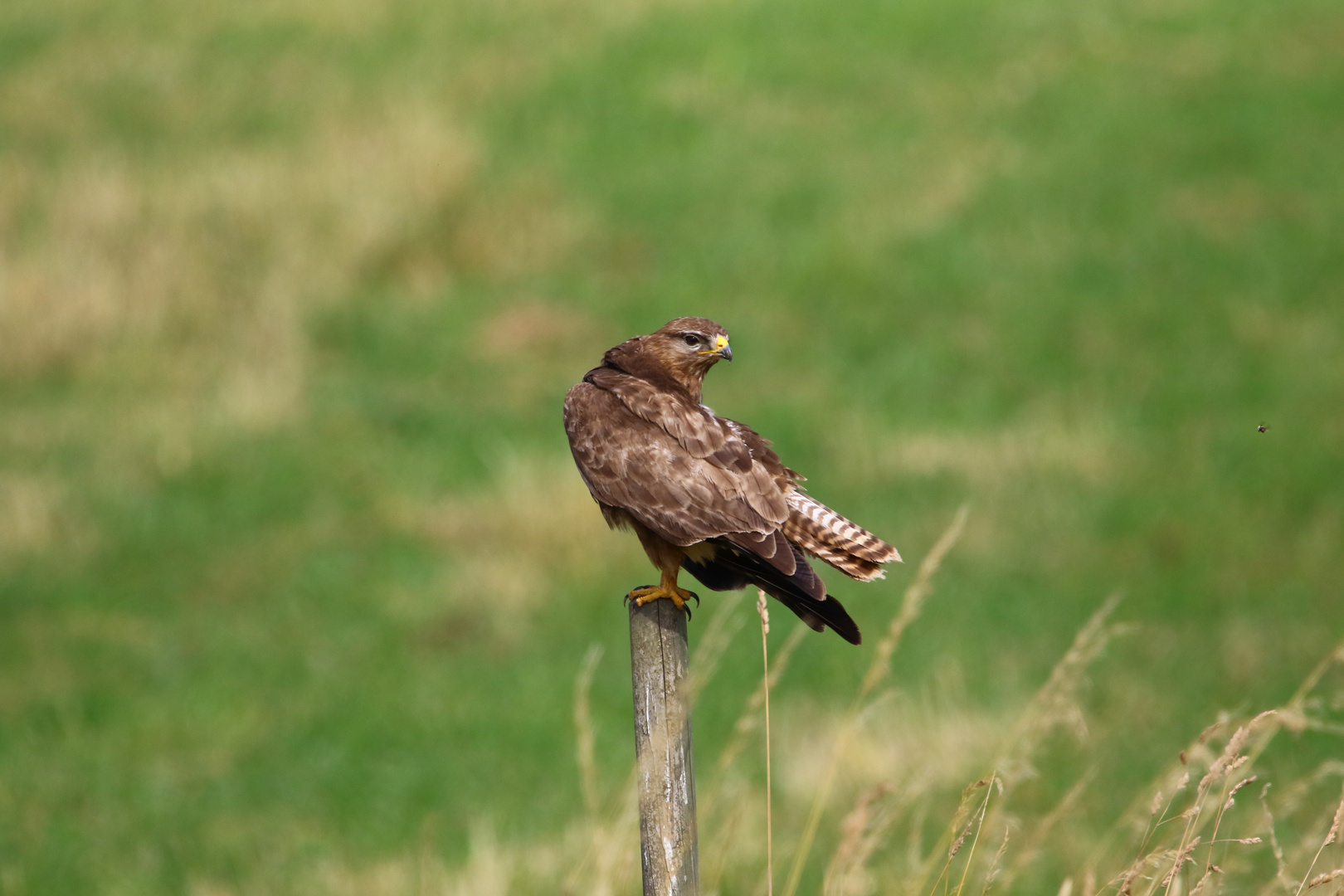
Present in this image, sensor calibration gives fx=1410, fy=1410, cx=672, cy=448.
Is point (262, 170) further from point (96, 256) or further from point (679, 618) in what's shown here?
point (679, 618)

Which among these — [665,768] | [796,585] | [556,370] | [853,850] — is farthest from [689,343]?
[556,370]

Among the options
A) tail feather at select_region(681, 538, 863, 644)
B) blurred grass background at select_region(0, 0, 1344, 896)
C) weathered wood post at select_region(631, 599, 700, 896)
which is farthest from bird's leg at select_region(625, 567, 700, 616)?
blurred grass background at select_region(0, 0, 1344, 896)

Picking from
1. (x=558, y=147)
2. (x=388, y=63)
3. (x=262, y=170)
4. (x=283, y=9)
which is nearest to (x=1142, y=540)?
(x=558, y=147)

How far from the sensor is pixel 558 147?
1927cm

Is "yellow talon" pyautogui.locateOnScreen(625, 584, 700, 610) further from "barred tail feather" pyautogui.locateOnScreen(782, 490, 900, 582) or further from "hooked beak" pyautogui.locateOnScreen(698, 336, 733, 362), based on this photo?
"hooked beak" pyautogui.locateOnScreen(698, 336, 733, 362)

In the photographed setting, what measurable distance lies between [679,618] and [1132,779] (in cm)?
548

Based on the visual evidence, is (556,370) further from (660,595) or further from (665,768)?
(665,768)

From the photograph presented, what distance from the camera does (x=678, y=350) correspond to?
4332 mm

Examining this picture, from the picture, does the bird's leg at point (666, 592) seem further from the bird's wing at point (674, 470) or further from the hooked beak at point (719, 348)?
the hooked beak at point (719, 348)

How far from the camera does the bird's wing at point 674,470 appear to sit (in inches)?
141

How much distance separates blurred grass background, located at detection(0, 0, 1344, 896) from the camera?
30.1 feet

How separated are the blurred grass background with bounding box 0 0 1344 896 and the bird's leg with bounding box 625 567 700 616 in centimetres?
199

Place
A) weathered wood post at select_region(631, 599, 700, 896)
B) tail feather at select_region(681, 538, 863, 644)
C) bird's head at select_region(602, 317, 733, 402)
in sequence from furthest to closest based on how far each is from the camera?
bird's head at select_region(602, 317, 733, 402), weathered wood post at select_region(631, 599, 700, 896), tail feather at select_region(681, 538, 863, 644)

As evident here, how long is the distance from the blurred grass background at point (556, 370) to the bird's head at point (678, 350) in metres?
2.08
